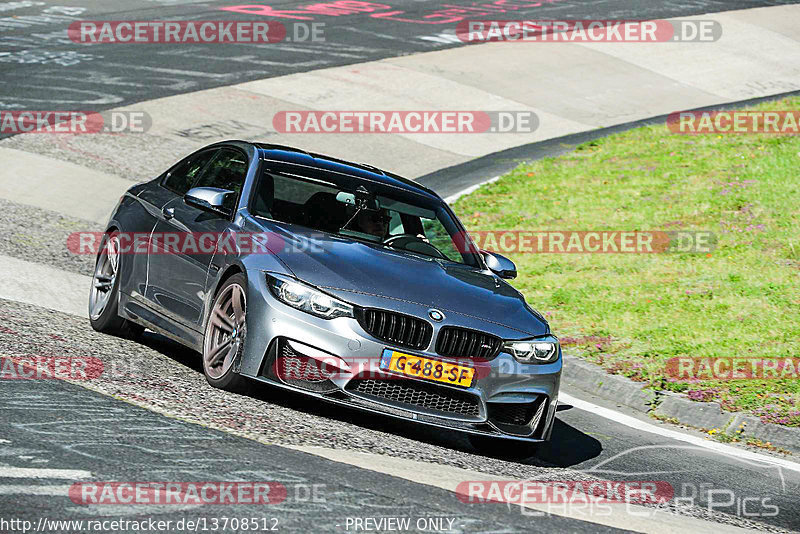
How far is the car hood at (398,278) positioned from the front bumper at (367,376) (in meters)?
0.17

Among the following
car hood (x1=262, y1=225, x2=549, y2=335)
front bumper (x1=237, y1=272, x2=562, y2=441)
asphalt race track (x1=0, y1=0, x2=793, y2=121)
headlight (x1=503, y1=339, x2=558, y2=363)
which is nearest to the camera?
front bumper (x1=237, y1=272, x2=562, y2=441)

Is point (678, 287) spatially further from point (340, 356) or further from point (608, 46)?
point (608, 46)

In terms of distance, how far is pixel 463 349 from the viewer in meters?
6.96

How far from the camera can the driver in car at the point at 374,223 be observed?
8.13 meters

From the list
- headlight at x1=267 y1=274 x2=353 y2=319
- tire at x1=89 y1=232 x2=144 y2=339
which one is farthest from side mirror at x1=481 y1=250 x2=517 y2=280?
tire at x1=89 y1=232 x2=144 y2=339

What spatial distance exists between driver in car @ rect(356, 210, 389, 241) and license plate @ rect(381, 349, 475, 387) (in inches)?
58.8

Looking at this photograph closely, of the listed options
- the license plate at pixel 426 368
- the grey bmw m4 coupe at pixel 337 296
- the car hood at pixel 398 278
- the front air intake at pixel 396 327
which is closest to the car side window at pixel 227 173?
the grey bmw m4 coupe at pixel 337 296

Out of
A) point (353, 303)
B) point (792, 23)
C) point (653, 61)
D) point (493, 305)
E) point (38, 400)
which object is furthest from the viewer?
point (792, 23)

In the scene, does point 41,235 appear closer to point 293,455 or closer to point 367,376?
point 367,376

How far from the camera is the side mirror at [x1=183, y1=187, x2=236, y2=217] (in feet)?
26.0

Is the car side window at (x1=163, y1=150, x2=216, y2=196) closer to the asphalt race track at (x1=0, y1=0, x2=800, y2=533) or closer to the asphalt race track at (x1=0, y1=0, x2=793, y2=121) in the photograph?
the asphalt race track at (x1=0, y1=0, x2=800, y2=533)

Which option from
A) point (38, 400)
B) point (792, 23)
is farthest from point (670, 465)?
point (792, 23)

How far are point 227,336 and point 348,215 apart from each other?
1.34m

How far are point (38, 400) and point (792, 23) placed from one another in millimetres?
27499
